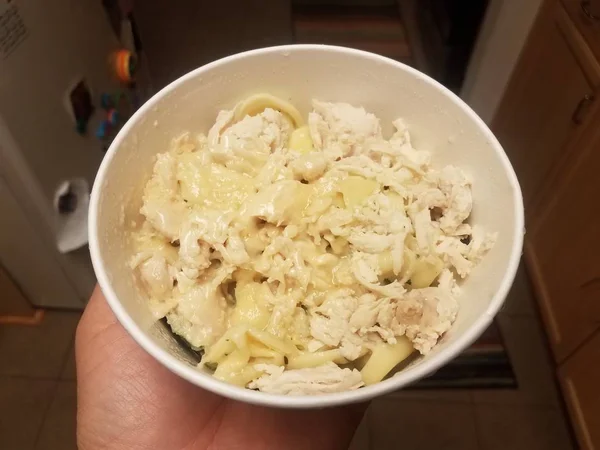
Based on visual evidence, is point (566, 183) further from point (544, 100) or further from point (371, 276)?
point (371, 276)

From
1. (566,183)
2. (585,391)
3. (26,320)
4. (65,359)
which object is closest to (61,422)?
(65,359)

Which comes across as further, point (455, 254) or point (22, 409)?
point (22, 409)

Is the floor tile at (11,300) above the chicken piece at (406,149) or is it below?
below

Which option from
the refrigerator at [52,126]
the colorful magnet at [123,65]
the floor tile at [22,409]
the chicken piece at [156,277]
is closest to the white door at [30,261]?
the refrigerator at [52,126]

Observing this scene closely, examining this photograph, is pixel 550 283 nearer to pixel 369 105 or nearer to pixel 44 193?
pixel 369 105

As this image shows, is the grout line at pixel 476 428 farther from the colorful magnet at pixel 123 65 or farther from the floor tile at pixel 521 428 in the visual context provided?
the colorful magnet at pixel 123 65

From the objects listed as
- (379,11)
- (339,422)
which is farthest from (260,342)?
(379,11)

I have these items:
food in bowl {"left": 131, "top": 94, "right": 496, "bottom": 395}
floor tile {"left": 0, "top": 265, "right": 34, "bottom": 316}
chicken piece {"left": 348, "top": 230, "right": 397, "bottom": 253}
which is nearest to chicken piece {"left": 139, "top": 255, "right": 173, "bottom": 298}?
food in bowl {"left": 131, "top": 94, "right": 496, "bottom": 395}
